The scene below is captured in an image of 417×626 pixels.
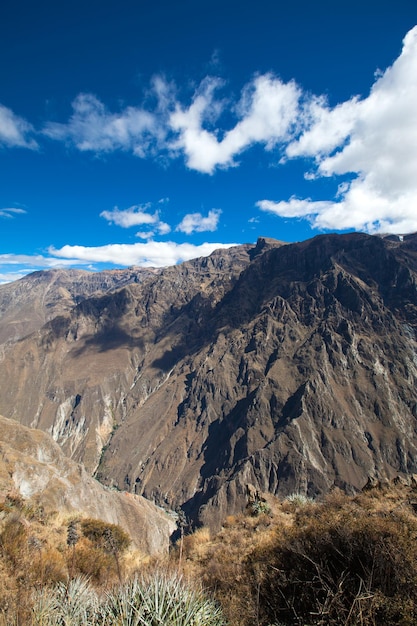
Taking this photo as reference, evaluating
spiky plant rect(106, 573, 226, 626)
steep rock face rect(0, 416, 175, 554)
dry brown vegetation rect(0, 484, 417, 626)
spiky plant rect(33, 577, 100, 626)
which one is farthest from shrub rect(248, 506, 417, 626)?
steep rock face rect(0, 416, 175, 554)

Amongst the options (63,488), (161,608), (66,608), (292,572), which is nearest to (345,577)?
(292,572)

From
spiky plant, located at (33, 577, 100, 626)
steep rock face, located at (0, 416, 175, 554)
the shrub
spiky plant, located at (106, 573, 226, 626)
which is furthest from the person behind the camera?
steep rock face, located at (0, 416, 175, 554)

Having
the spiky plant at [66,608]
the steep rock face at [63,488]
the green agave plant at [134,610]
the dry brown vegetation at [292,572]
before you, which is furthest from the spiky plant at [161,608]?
the steep rock face at [63,488]

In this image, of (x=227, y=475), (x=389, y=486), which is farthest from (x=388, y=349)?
(x=389, y=486)

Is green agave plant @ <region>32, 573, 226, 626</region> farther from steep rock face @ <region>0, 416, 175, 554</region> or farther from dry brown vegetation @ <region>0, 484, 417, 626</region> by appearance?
steep rock face @ <region>0, 416, 175, 554</region>

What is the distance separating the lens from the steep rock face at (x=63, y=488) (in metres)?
45.4

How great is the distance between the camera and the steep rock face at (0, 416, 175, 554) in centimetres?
4544

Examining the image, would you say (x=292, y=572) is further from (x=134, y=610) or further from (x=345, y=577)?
(x=134, y=610)

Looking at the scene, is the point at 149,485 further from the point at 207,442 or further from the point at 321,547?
the point at 321,547

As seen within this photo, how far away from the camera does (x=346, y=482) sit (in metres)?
134

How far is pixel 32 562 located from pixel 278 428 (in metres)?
165

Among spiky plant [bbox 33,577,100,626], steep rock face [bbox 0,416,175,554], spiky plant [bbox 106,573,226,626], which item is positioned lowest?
steep rock face [bbox 0,416,175,554]

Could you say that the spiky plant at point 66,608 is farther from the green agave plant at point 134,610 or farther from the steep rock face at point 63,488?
the steep rock face at point 63,488

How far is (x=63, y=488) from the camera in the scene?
164 ft
